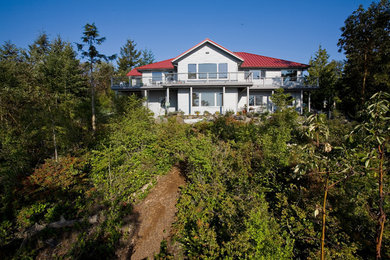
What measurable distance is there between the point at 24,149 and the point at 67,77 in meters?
16.7

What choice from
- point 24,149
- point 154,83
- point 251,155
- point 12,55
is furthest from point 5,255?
point 12,55

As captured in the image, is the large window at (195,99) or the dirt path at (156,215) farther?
the large window at (195,99)

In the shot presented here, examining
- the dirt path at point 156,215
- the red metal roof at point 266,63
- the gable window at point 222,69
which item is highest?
the red metal roof at point 266,63

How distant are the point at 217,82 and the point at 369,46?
40.7 ft

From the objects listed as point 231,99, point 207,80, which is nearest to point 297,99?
point 231,99

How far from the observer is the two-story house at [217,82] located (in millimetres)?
17875

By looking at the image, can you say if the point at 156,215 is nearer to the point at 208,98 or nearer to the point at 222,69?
the point at 208,98

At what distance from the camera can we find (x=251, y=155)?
7691mm

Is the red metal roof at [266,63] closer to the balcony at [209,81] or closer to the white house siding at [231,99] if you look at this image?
the balcony at [209,81]

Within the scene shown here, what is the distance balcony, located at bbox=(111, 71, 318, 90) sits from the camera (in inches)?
687

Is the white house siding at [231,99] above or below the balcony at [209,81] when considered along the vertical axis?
below

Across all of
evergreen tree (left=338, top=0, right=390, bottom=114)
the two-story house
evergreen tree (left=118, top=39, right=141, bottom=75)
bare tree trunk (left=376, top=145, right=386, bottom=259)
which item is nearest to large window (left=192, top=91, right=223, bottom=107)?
the two-story house

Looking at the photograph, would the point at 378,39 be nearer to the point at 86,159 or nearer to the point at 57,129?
the point at 86,159

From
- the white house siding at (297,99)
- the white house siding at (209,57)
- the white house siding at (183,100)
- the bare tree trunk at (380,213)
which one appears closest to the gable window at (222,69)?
the white house siding at (209,57)
